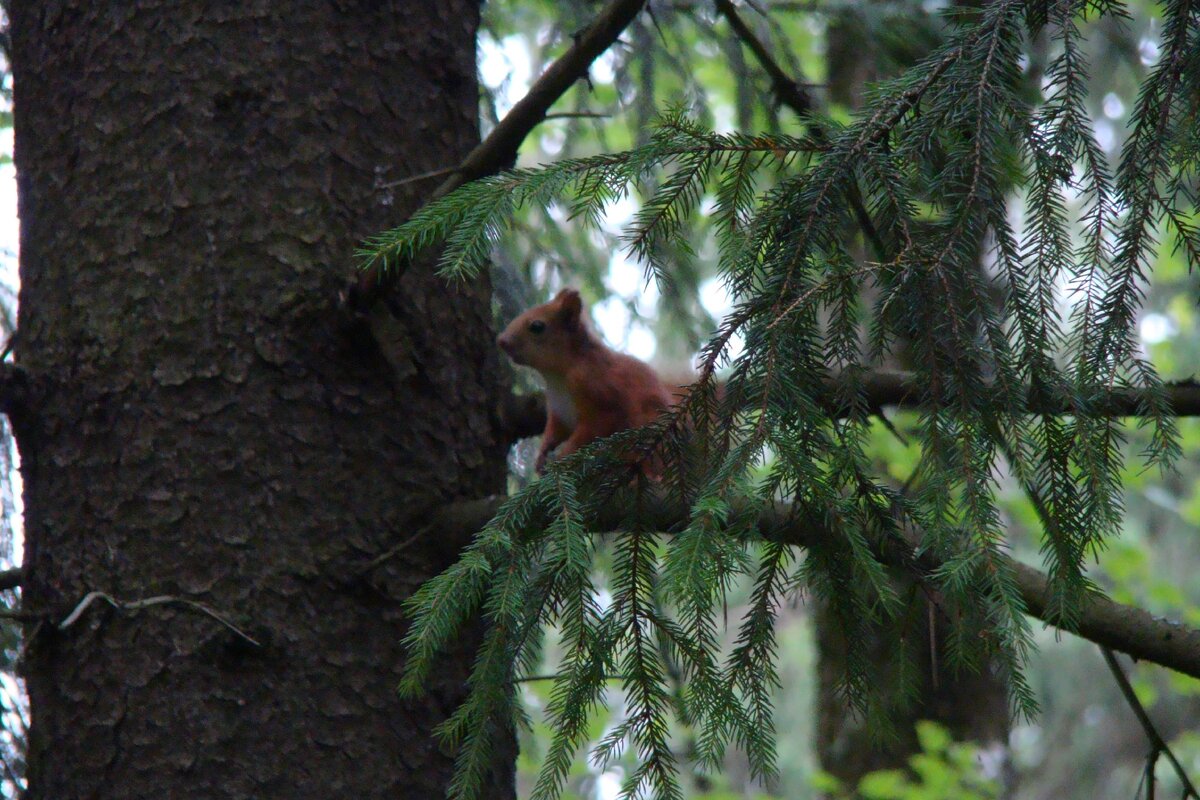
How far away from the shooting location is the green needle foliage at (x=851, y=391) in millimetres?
1513

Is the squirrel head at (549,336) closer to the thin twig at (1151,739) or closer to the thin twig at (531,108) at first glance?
the thin twig at (531,108)

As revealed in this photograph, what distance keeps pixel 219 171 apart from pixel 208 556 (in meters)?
0.75

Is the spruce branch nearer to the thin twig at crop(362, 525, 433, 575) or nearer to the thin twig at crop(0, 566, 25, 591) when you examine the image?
the thin twig at crop(362, 525, 433, 575)

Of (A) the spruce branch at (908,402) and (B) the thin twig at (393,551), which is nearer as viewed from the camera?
(A) the spruce branch at (908,402)

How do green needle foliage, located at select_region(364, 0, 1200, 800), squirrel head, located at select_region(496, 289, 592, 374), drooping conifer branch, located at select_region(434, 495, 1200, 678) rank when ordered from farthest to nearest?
squirrel head, located at select_region(496, 289, 592, 374) < drooping conifer branch, located at select_region(434, 495, 1200, 678) < green needle foliage, located at select_region(364, 0, 1200, 800)

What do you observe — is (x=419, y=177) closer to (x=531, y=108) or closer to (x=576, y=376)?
(x=531, y=108)

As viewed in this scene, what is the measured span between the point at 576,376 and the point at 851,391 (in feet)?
6.44

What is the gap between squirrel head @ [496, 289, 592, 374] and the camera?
3.42 m

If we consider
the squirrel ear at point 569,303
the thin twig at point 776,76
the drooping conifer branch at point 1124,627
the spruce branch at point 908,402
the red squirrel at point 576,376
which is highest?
the thin twig at point 776,76

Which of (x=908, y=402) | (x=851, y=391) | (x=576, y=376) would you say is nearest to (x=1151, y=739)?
(x=908, y=402)

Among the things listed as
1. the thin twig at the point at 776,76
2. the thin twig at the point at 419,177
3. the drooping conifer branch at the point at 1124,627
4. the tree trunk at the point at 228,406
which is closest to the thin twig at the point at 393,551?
the tree trunk at the point at 228,406

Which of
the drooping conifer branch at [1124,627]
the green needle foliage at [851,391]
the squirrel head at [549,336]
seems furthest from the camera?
the squirrel head at [549,336]

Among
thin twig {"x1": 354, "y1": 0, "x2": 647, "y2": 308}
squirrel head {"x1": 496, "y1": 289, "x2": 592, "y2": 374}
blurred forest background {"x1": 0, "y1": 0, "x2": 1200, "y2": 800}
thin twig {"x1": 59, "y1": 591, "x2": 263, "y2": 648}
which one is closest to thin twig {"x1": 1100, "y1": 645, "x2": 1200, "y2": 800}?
blurred forest background {"x1": 0, "y1": 0, "x2": 1200, "y2": 800}

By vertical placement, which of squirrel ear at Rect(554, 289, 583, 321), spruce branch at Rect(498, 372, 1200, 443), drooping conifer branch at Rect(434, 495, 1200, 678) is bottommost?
drooping conifer branch at Rect(434, 495, 1200, 678)
